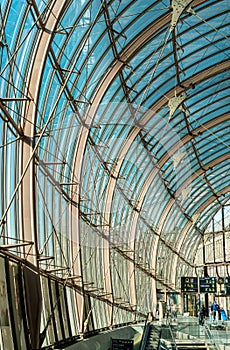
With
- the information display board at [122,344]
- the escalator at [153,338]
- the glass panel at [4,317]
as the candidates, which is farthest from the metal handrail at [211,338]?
the glass panel at [4,317]

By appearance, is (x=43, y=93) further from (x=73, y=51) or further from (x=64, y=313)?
(x=64, y=313)

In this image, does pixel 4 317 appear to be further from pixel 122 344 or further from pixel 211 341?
pixel 211 341

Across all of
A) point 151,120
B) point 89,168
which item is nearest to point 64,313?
point 89,168

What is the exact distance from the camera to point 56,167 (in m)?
27.1

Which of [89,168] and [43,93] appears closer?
[43,93]

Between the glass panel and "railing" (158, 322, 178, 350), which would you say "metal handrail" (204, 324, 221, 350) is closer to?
"railing" (158, 322, 178, 350)

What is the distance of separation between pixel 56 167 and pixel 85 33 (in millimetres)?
6370

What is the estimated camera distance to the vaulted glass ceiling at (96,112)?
62.2ft

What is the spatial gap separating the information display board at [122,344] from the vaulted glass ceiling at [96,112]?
398cm

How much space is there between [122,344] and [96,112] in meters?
11.6

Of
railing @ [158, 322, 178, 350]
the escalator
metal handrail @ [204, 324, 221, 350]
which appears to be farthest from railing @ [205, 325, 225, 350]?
the escalator

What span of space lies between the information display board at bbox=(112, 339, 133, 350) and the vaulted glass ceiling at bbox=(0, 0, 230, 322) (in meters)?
3.98

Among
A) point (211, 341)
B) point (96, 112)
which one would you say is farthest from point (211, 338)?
point (96, 112)

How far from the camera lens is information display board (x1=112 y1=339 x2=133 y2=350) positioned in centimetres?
2847
